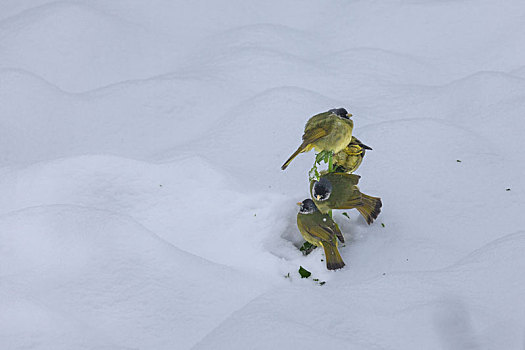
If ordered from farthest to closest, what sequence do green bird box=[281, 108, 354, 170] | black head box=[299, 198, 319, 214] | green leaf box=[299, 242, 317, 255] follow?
1. green leaf box=[299, 242, 317, 255]
2. black head box=[299, 198, 319, 214]
3. green bird box=[281, 108, 354, 170]

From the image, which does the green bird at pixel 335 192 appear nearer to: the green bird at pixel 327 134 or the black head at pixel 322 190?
the black head at pixel 322 190

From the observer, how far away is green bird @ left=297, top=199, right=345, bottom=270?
7.43 feet

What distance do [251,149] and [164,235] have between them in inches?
27.7

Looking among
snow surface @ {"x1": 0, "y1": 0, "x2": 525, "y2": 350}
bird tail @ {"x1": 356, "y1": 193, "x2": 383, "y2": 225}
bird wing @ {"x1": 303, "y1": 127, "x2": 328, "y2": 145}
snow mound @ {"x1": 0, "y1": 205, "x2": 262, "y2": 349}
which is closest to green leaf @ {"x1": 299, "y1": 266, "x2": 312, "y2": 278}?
snow surface @ {"x1": 0, "y1": 0, "x2": 525, "y2": 350}

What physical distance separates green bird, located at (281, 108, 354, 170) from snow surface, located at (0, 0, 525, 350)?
18.7 inches

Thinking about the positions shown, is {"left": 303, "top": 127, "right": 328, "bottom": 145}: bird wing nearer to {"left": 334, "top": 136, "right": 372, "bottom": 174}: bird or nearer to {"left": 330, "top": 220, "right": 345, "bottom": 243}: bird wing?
{"left": 334, "top": 136, "right": 372, "bottom": 174}: bird

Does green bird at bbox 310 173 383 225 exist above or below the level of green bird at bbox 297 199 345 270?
above

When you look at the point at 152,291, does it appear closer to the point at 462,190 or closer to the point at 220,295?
the point at 220,295

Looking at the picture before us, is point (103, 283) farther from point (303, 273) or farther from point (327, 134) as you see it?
point (327, 134)

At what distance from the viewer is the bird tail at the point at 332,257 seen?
229 cm

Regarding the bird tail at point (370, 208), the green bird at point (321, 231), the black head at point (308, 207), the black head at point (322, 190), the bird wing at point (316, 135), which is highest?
the bird wing at point (316, 135)

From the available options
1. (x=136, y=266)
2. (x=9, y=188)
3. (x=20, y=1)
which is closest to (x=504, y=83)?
(x=136, y=266)

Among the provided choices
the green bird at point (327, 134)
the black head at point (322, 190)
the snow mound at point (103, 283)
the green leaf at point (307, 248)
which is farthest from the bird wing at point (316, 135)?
the snow mound at point (103, 283)

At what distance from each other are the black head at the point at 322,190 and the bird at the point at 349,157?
118 mm
